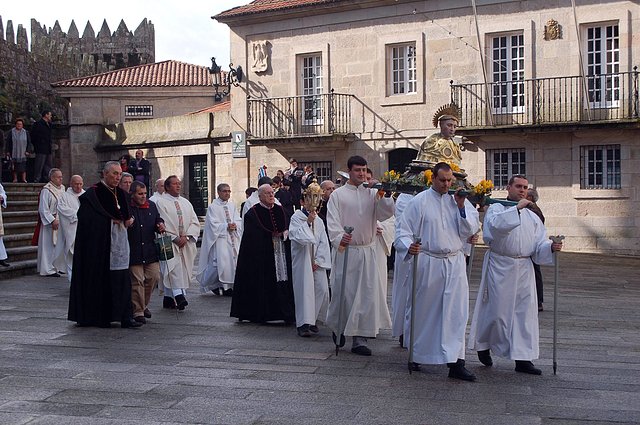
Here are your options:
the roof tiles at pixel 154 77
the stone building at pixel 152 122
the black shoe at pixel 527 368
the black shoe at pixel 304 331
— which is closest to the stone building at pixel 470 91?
the stone building at pixel 152 122

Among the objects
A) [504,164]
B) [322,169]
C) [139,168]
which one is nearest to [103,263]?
[139,168]

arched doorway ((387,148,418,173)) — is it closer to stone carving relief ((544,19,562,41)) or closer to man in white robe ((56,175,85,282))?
stone carving relief ((544,19,562,41))

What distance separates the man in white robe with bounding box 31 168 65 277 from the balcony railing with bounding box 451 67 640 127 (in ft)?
39.2

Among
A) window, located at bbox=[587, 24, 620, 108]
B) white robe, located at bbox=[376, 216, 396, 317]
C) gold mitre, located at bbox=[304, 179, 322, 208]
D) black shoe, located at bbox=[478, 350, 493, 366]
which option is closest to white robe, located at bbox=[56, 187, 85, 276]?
gold mitre, located at bbox=[304, 179, 322, 208]

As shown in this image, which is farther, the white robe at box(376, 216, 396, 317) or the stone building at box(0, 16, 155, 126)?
the stone building at box(0, 16, 155, 126)

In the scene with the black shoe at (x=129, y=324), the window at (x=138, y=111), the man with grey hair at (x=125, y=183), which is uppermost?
the window at (x=138, y=111)

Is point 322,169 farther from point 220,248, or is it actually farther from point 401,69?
point 220,248

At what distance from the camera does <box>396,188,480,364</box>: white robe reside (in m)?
8.71

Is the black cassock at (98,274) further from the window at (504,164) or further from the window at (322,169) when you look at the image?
the window at (322,169)

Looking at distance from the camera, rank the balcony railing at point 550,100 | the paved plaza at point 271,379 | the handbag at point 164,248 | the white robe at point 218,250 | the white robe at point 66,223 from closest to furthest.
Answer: the paved plaza at point 271,379 → the handbag at point 164,248 → the white robe at point 218,250 → the white robe at point 66,223 → the balcony railing at point 550,100

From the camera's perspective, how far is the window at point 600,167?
24.1 m

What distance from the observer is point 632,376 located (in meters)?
→ 8.74

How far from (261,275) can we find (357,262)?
7.15 feet

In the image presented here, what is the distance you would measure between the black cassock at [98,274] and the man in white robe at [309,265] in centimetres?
205
